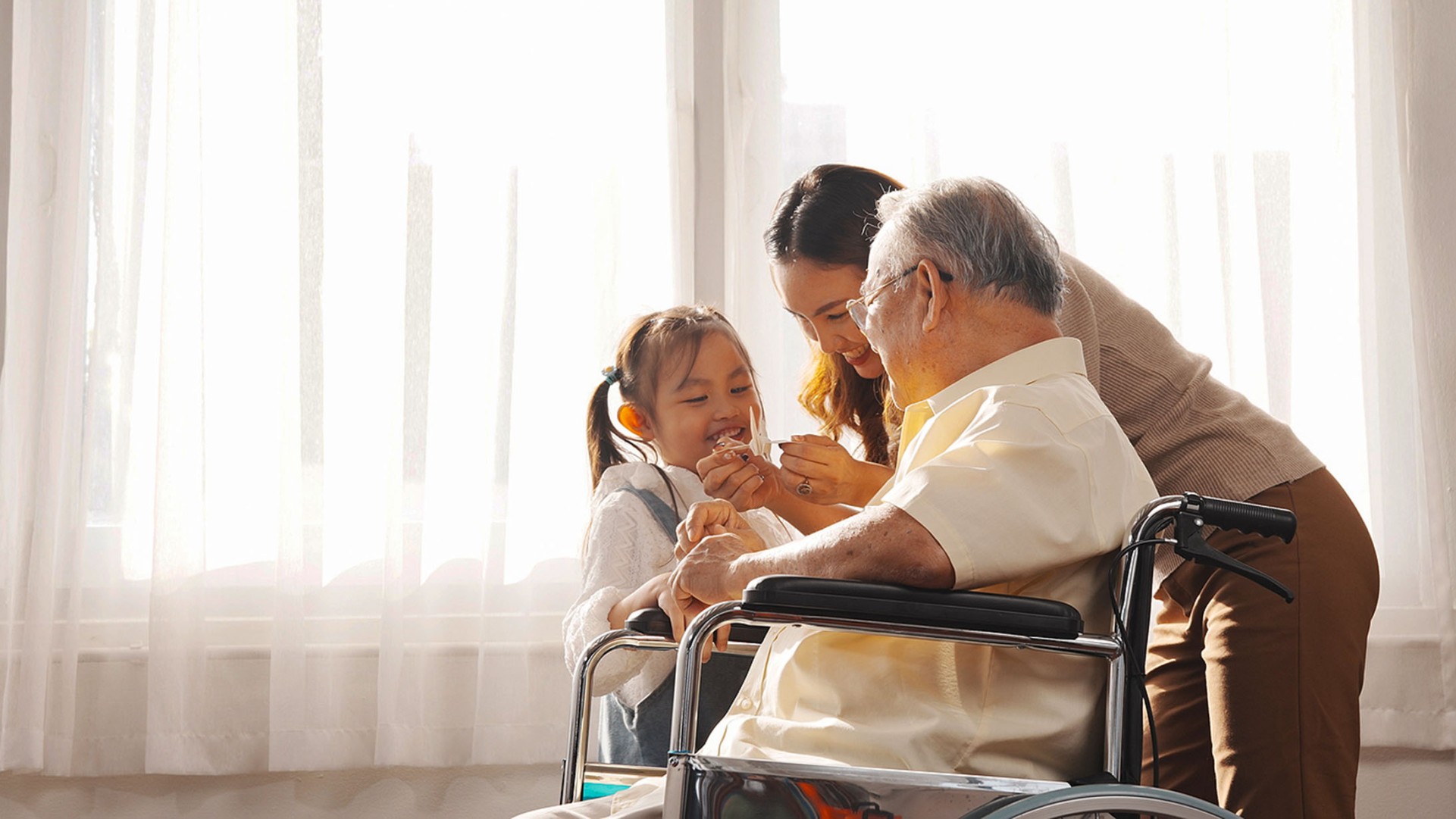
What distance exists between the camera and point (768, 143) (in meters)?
2.50

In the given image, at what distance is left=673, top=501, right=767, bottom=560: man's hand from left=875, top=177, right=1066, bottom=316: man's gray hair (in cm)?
39

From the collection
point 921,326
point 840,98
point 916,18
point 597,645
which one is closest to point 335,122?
point 840,98

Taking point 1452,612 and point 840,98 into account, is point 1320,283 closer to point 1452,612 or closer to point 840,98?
point 1452,612

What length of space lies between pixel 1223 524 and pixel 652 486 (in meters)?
0.92

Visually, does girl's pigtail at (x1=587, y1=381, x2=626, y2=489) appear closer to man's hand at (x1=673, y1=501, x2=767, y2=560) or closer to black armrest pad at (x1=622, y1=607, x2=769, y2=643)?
man's hand at (x1=673, y1=501, x2=767, y2=560)

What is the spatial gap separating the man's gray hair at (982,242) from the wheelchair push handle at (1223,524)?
0.29 metres

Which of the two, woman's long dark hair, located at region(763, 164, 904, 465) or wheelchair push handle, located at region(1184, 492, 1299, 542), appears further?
woman's long dark hair, located at region(763, 164, 904, 465)

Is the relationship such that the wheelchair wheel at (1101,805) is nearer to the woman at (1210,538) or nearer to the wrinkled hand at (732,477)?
the woman at (1210,538)

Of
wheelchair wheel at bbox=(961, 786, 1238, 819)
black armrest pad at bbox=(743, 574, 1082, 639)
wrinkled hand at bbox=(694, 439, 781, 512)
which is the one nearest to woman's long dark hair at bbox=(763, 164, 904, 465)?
wrinkled hand at bbox=(694, 439, 781, 512)

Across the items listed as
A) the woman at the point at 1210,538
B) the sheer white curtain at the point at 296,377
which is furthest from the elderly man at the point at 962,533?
the sheer white curtain at the point at 296,377

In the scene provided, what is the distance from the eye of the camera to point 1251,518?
113cm

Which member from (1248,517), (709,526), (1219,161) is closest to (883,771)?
(1248,517)

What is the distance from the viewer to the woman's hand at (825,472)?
1.65 meters

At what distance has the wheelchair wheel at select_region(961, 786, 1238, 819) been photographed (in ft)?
3.16
